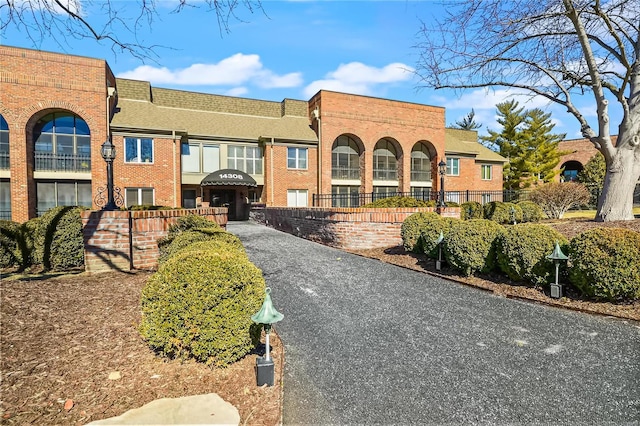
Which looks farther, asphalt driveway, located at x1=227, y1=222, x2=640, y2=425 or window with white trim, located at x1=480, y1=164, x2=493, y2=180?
window with white trim, located at x1=480, y1=164, x2=493, y2=180

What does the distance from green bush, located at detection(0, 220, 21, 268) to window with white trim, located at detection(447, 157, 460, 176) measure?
91.6ft

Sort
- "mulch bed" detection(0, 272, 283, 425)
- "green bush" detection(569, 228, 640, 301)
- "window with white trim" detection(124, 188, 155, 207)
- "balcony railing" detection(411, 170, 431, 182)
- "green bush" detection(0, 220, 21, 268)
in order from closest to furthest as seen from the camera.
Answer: "mulch bed" detection(0, 272, 283, 425)
"green bush" detection(569, 228, 640, 301)
"green bush" detection(0, 220, 21, 268)
"window with white trim" detection(124, 188, 155, 207)
"balcony railing" detection(411, 170, 431, 182)

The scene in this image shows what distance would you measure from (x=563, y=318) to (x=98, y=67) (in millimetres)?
23059

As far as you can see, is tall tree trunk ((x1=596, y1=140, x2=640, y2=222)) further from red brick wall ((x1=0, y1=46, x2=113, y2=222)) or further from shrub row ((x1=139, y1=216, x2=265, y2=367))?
red brick wall ((x1=0, y1=46, x2=113, y2=222))

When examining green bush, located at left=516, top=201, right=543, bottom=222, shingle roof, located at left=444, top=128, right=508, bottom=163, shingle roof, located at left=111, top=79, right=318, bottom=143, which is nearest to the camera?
green bush, located at left=516, top=201, right=543, bottom=222

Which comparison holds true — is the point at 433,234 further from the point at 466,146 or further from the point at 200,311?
the point at 466,146

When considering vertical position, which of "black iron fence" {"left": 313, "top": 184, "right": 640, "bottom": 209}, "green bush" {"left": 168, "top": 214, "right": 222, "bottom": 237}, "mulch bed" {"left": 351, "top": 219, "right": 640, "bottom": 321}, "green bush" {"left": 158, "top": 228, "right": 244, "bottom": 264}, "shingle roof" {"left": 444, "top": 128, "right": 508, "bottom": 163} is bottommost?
"mulch bed" {"left": 351, "top": 219, "right": 640, "bottom": 321}

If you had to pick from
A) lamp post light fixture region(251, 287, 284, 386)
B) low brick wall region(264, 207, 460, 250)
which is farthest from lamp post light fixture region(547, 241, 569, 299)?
lamp post light fixture region(251, 287, 284, 386)

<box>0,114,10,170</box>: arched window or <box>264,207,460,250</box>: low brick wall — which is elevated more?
<box>0,114,10,170</box>: arched window

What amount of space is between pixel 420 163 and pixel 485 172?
7525mm

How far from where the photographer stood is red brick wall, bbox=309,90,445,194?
23234 mm

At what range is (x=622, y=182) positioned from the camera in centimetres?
892

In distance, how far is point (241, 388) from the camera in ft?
9.50

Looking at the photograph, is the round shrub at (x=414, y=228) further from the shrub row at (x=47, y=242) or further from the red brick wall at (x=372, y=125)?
the red brick wall at (x=372, y=125)
